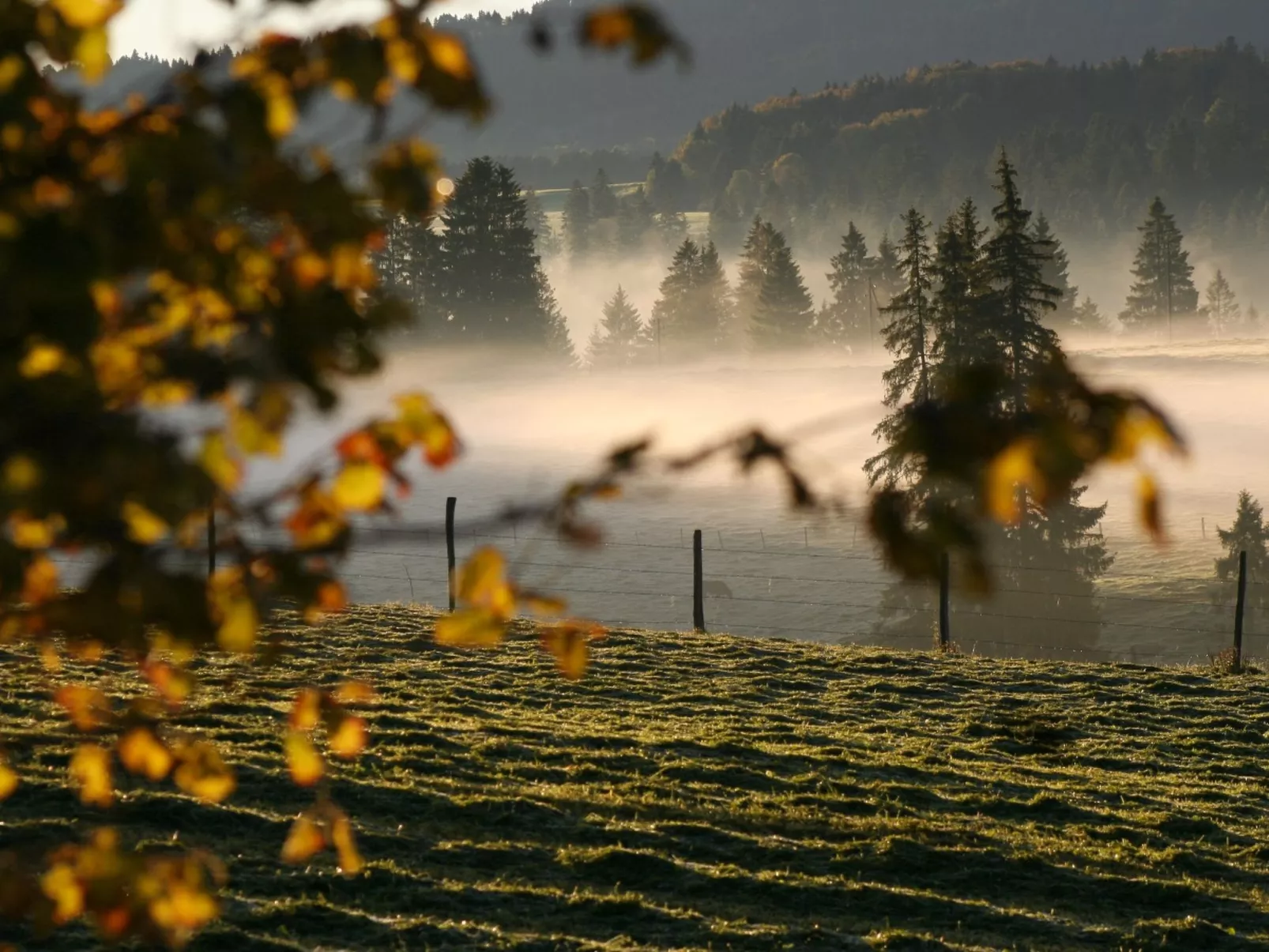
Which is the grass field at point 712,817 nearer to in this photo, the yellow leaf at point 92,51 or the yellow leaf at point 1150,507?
the yellow leaf at point 92,51

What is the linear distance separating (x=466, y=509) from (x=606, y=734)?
1515 inches

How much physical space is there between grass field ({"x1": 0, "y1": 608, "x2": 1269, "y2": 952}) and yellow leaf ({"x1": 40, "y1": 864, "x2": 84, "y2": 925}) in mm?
1221

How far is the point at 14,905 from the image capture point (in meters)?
2.38

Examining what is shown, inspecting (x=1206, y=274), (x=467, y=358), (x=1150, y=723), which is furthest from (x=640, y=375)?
(x=1206, y=274)

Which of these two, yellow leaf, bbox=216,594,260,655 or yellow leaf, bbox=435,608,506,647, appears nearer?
yellow leaf, bbox=216,594,260,655

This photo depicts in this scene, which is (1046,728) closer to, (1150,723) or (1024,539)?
(1150,723)

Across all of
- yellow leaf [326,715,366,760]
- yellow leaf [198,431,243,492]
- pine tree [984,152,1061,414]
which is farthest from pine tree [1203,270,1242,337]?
yellow leaf [198,431,243,492]

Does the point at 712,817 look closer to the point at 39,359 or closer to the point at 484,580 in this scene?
the point at 484,580

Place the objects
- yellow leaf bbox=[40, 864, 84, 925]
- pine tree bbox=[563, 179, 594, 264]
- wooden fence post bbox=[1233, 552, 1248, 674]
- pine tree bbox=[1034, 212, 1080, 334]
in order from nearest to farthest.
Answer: yellow leaf bbox=[40, 864, 84, 925] → wooden fence post bbox=[1233, 552, 1248, 674] → pine tree bbox=[1034, 212, 1080, 334] → pine tree bbox=[563, 179, 594, 264]

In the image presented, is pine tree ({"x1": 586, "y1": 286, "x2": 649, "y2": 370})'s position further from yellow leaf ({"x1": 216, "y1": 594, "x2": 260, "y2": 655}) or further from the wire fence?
yellow leaf ({"x1": 216, "y1": 594, "x2": 260, "y2": 655})

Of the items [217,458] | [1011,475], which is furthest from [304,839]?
[1011,475]

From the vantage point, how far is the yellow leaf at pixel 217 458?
2.06 metres

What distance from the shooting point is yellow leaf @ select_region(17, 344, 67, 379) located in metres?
2.08

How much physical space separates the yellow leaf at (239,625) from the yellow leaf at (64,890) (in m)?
0.56
